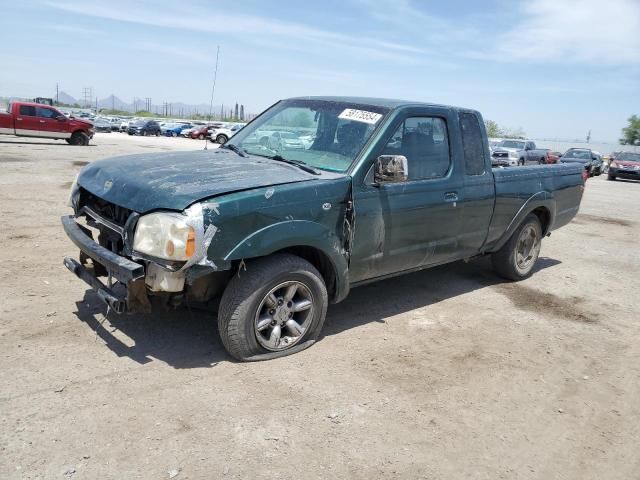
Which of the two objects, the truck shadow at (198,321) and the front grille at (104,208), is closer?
the front grille at (104,208)

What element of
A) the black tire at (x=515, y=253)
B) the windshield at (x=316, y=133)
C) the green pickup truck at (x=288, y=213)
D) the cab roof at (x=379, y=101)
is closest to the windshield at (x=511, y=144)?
the black tire at (x=515, y=253)

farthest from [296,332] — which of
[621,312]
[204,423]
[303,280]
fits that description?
[621,312]

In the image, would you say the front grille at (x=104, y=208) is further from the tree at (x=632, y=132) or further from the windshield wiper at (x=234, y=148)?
the tree at (x=632, y=132)

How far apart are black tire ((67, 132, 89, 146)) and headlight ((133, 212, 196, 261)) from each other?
24183 mm

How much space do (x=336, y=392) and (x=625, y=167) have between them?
2866cm

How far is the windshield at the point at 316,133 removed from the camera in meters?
4.30

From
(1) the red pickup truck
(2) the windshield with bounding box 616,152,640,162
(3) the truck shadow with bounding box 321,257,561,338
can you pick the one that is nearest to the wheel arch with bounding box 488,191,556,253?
(3) the truck shadow with bounding box 321,257,561,338

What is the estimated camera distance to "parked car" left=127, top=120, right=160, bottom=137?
45281 millimetres

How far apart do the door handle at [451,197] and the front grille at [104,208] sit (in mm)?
2696

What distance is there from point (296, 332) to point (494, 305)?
2505 mm

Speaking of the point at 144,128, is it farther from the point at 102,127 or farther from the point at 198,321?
the point at 198,321

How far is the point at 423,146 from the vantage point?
4758 mm

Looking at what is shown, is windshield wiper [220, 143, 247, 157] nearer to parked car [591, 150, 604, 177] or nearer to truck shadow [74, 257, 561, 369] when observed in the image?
truck shadow [74, 257, 561, 369]

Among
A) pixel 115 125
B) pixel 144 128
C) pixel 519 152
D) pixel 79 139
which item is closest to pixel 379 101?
pixel 79 139
